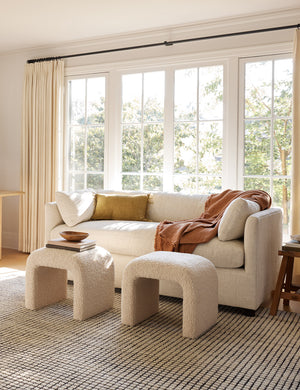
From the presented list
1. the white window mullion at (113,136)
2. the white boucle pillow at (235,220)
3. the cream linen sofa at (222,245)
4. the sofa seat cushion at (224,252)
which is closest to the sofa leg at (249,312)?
the cream linen sofa at (222,245)

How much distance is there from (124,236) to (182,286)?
1204 millimetres

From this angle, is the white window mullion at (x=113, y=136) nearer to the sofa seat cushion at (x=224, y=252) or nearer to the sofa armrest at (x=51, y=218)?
the sofa armrest at (x=51, y=218)

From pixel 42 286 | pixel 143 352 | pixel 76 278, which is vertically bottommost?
pixel 143 352

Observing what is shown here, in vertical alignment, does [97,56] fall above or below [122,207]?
above

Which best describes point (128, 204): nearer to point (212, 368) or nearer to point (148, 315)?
point (148, 315)

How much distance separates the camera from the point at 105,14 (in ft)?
14.1

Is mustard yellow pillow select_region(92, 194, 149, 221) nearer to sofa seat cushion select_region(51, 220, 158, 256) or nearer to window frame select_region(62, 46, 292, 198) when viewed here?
sofa seat cushion select_region(51, 220, 158, 256)

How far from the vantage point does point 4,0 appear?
398 cm

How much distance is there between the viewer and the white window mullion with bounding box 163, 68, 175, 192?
15.7 feet

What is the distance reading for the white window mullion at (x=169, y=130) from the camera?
4789mm

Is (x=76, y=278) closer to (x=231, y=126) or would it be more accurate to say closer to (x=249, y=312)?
(x=249, y=312)

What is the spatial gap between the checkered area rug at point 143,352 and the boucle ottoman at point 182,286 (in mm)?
75

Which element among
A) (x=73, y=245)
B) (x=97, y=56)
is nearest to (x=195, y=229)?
(x=73, y=245)

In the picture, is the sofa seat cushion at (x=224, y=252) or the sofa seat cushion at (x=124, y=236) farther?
the sofa seat cushion at (x=124, y=236)
